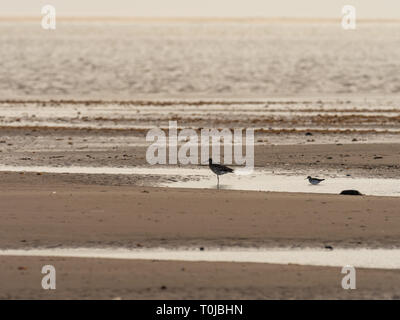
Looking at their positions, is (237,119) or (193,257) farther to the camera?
(237,119)

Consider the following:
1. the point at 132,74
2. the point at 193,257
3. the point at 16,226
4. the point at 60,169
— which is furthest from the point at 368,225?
the point at 132,74

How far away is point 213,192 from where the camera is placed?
60.6 ft

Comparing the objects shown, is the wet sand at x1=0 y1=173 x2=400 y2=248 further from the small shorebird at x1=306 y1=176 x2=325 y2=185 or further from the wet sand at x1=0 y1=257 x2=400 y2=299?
the small shorebird at x1=306 y1=176 x2=325 y2=185

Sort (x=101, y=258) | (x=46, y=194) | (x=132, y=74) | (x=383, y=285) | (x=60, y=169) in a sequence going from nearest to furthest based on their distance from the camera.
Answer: (x=383, y=285) → (x=101, y=258) → (x=46, y=194) → (x=60, y=169) → (x=132, y=74)

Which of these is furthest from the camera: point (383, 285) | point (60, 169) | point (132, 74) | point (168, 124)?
point (132, 74)

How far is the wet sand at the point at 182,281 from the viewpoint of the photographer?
1203 centimetres

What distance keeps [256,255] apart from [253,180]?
691 cm

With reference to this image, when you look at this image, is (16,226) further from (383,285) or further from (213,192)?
(383,285)

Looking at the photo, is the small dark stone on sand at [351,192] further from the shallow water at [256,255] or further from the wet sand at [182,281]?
the wet sand at [182,281]

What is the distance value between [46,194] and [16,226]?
2.43m

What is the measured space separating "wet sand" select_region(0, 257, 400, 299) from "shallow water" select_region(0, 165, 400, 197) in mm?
6398

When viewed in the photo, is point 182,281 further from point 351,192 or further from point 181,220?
point 351,192

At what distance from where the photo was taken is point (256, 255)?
14.0 meters

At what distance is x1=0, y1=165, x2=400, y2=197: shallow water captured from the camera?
1966 cm
